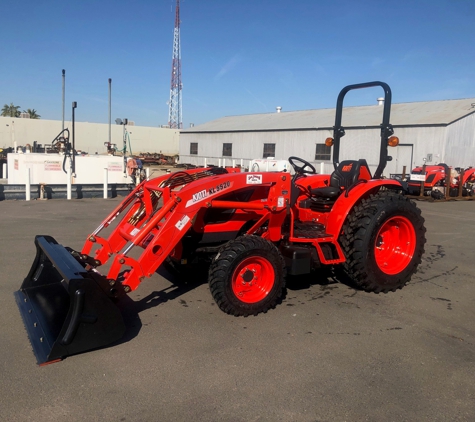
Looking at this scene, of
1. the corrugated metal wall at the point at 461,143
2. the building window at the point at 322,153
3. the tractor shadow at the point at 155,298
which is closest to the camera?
the tractor shadow at the point at 155,298

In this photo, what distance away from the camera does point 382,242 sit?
18.3ft

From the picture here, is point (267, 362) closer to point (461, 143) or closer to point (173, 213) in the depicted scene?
point (173, 213)

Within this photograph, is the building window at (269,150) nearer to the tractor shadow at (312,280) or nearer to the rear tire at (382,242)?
the tractor shadow at (312,280)

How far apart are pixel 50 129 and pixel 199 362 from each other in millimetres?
40498

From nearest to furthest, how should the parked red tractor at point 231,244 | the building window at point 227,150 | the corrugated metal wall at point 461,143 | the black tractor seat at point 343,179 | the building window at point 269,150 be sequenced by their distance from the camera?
the parked red tractor at point 231,244, the black tractor seat at point 343,179, the corrugated metal wall at point 461,143, the building window at point 269,150, the building window at point 227,150

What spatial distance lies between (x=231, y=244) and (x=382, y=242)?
91.3 inches

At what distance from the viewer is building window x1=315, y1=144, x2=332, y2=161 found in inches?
989

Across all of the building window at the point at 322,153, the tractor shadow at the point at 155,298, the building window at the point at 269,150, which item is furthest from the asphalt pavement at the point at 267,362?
the building window at the point at 269,150

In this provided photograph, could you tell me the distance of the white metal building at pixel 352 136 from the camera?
21219 mm

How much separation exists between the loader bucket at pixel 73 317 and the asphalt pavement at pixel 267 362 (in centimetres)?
12

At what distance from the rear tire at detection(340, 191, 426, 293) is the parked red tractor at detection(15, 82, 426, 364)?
13mm

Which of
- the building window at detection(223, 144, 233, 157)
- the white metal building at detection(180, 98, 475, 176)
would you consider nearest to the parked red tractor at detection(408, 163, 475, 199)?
the white metal building at detection(180, 98, 475, 176)

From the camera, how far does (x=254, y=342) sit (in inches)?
152

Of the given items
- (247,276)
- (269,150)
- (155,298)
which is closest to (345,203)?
(247,276)
